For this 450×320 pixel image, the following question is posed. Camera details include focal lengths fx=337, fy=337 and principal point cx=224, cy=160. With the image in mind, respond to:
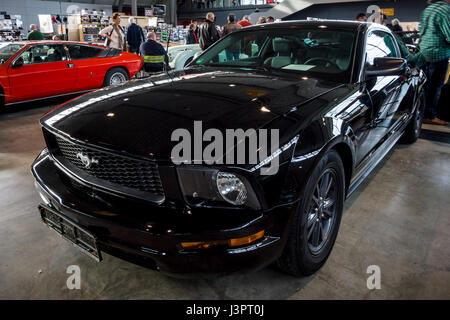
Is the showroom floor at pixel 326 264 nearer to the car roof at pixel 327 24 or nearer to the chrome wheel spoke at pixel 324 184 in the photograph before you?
the chrome wheel spoke at pixel 324 184

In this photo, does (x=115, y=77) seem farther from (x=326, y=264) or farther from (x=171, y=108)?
(x=326, y=264)

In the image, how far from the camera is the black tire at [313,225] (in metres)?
1.50

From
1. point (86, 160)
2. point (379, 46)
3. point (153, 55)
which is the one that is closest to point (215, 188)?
point (86, 160)

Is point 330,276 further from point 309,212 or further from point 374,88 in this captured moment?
point 374,88

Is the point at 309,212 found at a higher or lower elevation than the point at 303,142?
lower

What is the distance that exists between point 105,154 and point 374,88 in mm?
1728

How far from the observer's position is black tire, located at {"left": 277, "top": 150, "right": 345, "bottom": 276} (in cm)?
150

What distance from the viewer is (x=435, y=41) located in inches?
162

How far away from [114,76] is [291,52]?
5231 mm

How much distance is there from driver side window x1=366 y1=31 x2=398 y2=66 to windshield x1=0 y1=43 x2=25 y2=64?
5.35 meters

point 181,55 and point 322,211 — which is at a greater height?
point 181,55

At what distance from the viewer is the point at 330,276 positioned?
1780 mm

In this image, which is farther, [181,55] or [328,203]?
[181,55]
